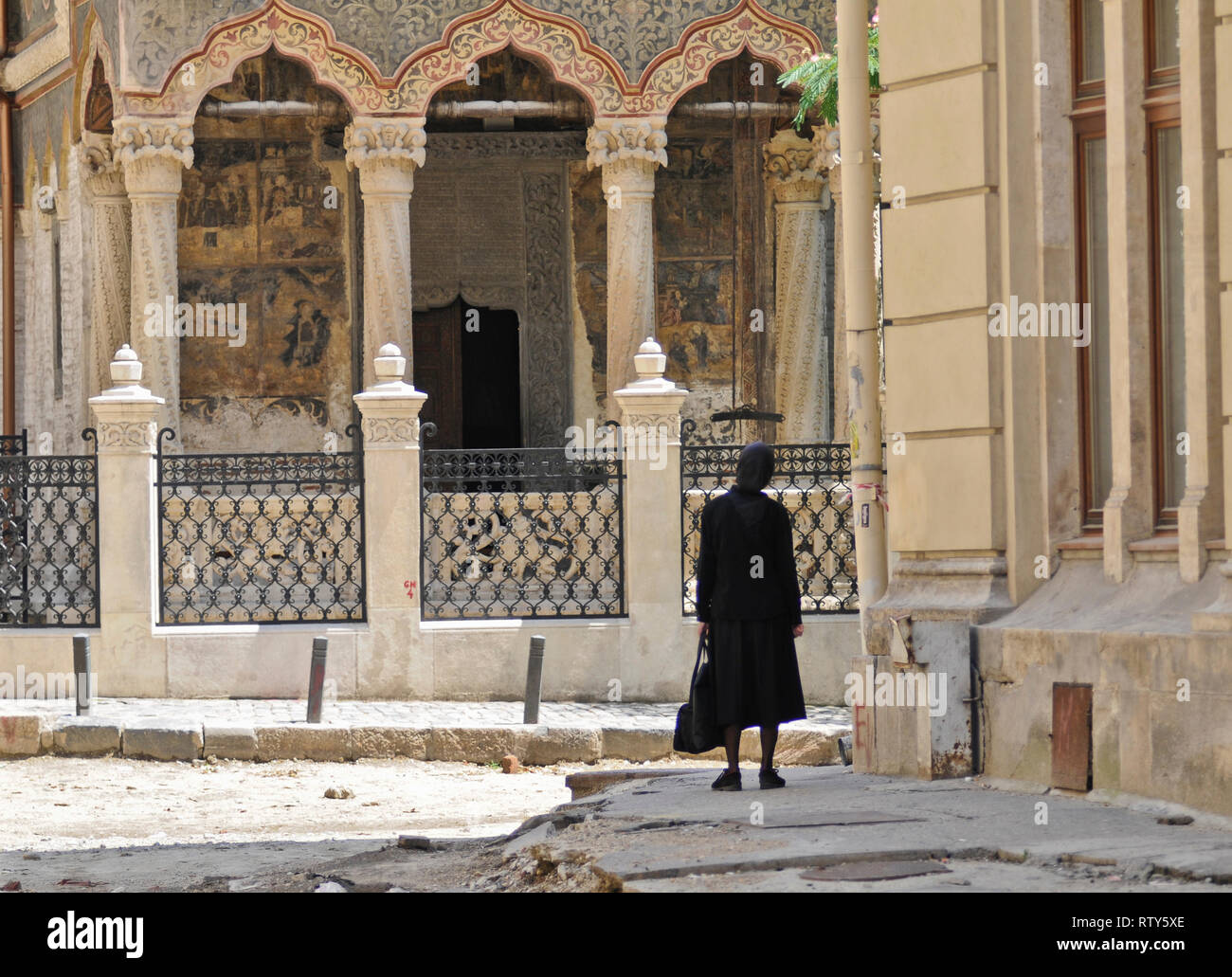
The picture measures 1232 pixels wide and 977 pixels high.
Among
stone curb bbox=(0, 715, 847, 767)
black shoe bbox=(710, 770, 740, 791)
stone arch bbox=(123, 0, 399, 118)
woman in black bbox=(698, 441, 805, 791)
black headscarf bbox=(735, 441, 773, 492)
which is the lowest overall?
stone curb bbox=(0, 715, 847, 767)

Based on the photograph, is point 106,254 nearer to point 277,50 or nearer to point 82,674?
point 277,50

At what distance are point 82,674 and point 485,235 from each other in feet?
32.4

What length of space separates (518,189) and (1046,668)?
1476cm

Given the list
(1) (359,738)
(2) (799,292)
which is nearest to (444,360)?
(2) (799,292)

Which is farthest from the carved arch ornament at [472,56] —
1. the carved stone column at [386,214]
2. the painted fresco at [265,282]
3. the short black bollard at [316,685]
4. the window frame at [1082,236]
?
the window frame at [1082,236]

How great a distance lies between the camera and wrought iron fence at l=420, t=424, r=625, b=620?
15094 mm

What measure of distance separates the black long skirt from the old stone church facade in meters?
9.84

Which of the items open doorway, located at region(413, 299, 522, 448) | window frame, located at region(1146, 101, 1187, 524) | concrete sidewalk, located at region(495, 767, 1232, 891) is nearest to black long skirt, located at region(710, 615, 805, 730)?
concrete sidewalk, located at region(495, 767, 1232, 891)

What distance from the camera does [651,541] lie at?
1495cm

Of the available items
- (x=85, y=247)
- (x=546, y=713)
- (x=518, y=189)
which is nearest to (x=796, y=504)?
(x=546, y=713)

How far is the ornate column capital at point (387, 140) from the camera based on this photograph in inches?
724

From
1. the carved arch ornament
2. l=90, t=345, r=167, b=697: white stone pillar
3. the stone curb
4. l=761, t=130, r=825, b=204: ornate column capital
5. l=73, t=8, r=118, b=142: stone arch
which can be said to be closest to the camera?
the stone curb

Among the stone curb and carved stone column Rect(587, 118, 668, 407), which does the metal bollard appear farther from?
carved stone column Rect(587, 118, 668, 407)
